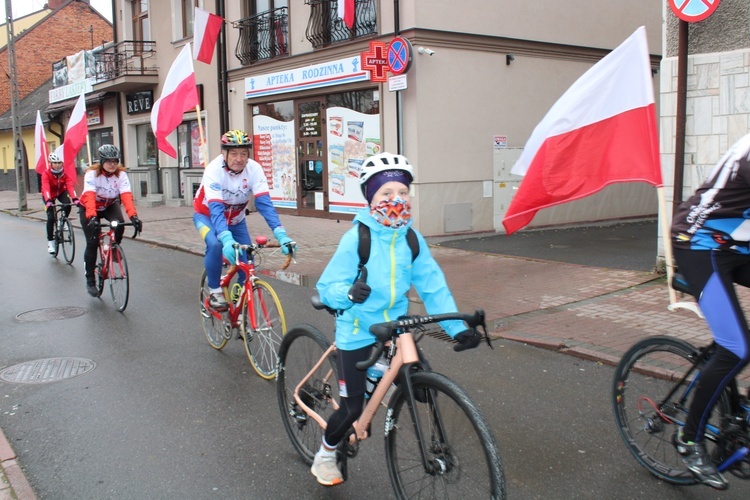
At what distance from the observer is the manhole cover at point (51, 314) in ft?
24.6

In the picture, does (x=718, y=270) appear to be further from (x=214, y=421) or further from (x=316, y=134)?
(x=316, y=134)

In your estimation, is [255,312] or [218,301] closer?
[255,312]

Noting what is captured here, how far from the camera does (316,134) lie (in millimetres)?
16094

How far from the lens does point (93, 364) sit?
582 cm

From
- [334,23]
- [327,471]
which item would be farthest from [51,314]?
[334,23]

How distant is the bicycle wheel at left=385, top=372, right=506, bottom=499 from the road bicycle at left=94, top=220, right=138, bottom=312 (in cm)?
550

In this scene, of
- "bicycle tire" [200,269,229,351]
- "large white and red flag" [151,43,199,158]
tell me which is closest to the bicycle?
"bicycle tire" [200,269,229,351]

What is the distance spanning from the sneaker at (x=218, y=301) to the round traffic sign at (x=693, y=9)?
20.9 ft

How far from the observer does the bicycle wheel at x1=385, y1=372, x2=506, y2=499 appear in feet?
8.46

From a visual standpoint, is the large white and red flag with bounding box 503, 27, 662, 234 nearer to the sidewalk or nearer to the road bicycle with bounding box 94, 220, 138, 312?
the sidewalk

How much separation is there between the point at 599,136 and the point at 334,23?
35.8 ft

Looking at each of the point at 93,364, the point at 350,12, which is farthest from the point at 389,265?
the point at 350,12

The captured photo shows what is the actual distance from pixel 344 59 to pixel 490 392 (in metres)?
11.0

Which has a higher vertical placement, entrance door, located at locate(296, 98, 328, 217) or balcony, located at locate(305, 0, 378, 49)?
balcony, located at locate(305, 0, 378, 49)
